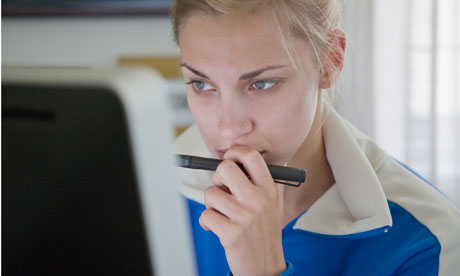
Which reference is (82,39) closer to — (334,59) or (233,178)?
(334,59)

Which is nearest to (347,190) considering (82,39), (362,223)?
(362,223)

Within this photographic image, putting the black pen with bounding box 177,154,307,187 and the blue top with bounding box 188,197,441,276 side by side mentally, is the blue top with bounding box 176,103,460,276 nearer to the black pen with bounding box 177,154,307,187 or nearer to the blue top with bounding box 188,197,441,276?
the blue top with bounding box 188,197,441,276

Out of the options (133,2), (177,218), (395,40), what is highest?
(133,2)

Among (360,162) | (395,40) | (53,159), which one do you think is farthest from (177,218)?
(395,40)

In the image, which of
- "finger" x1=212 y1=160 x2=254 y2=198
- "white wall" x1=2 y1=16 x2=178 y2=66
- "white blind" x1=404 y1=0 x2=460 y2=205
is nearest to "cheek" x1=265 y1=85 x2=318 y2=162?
"finger" x1=212 y1=160 x2=254 y2=198

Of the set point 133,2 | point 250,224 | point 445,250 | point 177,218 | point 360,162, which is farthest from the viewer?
point 133,2

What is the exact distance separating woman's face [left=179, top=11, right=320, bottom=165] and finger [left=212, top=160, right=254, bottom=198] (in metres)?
0.07

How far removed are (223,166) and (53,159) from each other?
0.46 meters

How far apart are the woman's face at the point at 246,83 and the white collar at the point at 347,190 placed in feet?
0.45

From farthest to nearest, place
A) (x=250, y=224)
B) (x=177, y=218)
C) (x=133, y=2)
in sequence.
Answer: (x=133, y=2) → (x=250, y=224) → (x=177, y=218)

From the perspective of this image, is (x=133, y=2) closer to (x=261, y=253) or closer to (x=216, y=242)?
(x=216, y=242)

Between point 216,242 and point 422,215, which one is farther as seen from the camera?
point 216,242

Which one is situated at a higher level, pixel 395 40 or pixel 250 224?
pixel 395 40

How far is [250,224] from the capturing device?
0.69 metres
